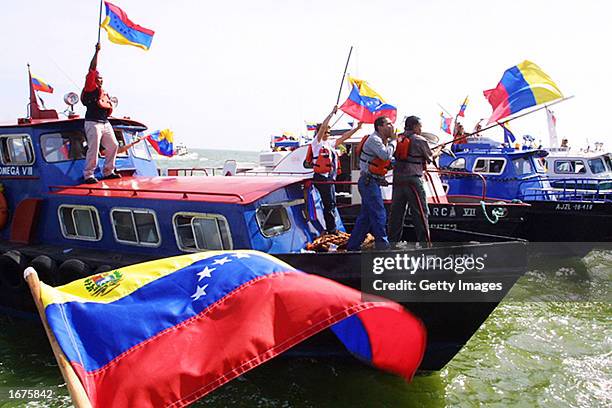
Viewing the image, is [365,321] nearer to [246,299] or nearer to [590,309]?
[246,299]

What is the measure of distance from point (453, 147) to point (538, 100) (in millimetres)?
10463

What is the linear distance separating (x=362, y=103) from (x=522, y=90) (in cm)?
395

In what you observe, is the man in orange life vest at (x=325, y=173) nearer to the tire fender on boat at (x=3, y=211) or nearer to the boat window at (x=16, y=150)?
the boat window at (x=16, y=150)

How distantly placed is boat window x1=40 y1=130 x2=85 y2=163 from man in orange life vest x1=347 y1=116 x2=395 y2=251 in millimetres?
4830

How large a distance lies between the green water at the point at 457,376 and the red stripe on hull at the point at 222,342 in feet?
7.07

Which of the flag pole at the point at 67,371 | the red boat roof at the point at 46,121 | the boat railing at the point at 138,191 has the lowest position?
the flag pole at the point at 67,371

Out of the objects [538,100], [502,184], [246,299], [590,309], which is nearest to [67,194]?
[246,299]

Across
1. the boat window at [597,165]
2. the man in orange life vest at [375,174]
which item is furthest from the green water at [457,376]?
the boat window at [597,165]

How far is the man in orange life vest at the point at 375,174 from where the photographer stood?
6.27m

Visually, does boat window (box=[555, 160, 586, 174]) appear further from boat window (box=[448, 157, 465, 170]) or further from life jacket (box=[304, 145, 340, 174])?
life jacket (box=[304, 145, 340, 174])

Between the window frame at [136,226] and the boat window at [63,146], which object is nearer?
the window frame at [136,226]

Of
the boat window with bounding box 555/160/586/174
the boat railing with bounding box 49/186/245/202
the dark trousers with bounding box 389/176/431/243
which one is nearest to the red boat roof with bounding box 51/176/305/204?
the boat railing with bounding box 49/186/245/202

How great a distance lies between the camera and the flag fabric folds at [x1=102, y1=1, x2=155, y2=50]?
324 inches

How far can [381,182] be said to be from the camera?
253 inches
